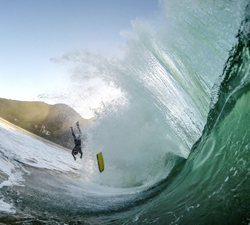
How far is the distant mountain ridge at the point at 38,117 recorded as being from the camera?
5390 centimetres

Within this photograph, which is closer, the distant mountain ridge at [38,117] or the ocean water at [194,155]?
the ocean water at [194,155]

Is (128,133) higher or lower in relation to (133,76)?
lower

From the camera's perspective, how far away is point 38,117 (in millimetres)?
67375

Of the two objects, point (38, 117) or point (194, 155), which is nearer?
point (194, 155)

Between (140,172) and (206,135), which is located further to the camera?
(140,172)

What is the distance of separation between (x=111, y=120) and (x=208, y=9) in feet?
30.4

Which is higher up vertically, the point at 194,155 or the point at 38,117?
the point at 38,117

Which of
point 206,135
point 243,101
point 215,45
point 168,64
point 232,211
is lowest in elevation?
point 232,211

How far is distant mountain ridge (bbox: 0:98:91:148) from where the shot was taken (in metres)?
53.9

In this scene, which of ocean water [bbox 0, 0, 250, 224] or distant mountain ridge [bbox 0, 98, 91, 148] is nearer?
ocean water [bbox 0, 0, 250, 224]

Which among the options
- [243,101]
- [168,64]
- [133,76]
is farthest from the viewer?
[133,76]

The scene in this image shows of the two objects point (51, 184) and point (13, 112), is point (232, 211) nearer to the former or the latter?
point (51, 184)

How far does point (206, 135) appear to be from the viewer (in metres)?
6.34

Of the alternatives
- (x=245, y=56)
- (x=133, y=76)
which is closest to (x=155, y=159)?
(x=133, y=76)
